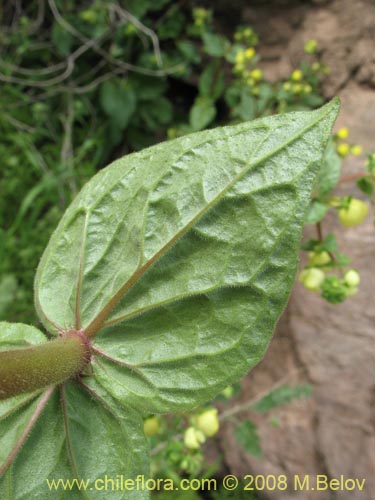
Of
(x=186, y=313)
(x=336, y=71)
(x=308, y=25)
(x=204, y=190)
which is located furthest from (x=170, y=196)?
(x=308, y=25)

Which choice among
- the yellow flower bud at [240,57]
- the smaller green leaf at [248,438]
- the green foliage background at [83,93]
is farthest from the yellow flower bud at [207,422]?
the yellow flower bud at [240,57]

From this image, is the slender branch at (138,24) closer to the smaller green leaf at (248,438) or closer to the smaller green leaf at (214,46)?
the smaller green leaf at (214,46)

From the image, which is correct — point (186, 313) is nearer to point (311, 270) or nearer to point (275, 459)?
point (311, 270)

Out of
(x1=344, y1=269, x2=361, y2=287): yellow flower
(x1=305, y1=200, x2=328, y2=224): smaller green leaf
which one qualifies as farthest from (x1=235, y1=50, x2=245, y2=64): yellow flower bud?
(x1=344, y1=269, x2=361, y2=287): yellow flower

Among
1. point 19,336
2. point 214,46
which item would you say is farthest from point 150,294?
point 214,46

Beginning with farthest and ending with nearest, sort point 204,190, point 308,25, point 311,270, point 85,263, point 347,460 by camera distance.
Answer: point 308,25 < point 347,460 < point 311,270 < point 85,263 < point 204,190
